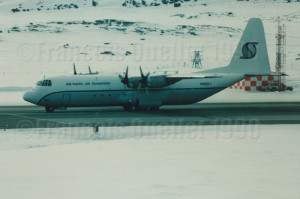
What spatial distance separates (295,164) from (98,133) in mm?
11272

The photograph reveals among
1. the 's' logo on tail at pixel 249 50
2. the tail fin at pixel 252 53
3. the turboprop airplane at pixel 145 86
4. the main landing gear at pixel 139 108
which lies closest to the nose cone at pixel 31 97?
the turboprop airplane at pixel 145 86

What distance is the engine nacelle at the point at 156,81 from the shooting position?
40500mm

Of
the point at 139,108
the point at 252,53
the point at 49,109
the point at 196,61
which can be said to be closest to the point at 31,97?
the point at 49,109

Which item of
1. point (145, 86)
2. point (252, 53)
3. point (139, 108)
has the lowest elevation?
point (139, 108)

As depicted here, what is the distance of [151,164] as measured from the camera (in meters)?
17.7

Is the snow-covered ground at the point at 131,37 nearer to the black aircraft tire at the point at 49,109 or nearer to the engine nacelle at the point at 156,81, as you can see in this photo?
the black aircraft tire at the point at 49,109

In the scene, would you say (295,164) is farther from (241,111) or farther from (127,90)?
(127,90)

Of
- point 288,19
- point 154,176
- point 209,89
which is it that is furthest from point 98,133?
point 288,19

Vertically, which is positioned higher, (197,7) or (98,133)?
(197,7)

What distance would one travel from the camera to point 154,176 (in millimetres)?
15742

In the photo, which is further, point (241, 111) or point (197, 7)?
point (197, 7)

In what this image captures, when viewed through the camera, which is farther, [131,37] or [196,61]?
[131,37]

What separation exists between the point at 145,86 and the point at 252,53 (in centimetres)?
985

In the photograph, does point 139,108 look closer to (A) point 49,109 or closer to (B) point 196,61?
(A) point 49,109
